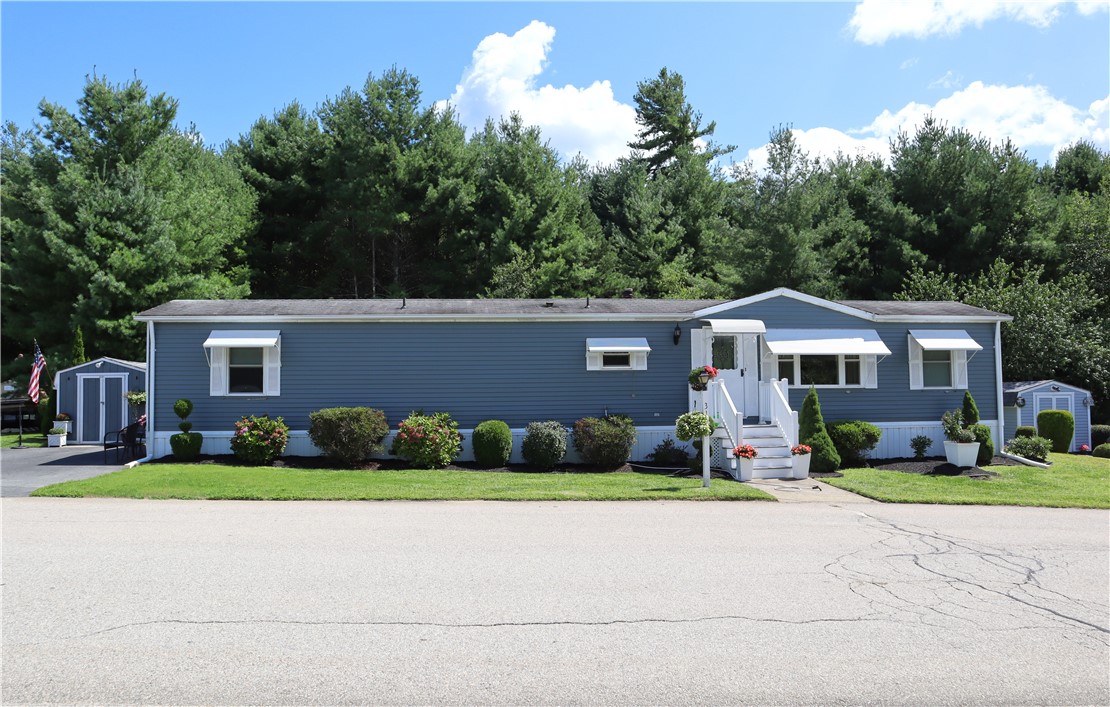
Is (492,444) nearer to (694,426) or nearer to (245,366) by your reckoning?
(694,426)

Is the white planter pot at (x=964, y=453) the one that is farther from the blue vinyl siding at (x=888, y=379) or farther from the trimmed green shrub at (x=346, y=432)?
the trimmed green shrub at (x=346, y=432)

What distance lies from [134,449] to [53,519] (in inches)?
340

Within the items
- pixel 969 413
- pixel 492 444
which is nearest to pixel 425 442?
pixel 492 444

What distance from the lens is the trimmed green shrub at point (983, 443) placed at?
667 inches

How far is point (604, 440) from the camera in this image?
1616cm

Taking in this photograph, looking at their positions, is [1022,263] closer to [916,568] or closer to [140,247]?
[916,568]

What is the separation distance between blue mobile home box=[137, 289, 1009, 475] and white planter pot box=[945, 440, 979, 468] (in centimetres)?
164

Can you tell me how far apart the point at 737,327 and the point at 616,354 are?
8.92 feet

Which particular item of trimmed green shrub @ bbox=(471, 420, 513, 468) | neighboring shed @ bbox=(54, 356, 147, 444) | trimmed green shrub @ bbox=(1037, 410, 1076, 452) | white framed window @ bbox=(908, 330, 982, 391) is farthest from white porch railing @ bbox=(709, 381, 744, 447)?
neighboring shed @ bbox=(54, 356, 147, 444)

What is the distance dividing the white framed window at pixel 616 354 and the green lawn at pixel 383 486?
2.86 m

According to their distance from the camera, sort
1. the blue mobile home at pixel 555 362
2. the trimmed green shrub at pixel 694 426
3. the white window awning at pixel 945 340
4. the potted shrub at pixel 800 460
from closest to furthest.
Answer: the trimmed green shrub at pixel 694 426 → the potted shrub at pixel 800 460 → the blue mobile home at pixel 555 362 → the white window awning at pixel 945 340

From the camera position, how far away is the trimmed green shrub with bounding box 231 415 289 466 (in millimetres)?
15906

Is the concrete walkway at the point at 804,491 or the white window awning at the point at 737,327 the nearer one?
the concrete walkway at the point at 804,491

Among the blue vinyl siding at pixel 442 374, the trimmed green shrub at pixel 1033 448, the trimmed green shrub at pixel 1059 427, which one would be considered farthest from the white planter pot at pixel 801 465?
the trimmed green shrub at pixel 1059 427
